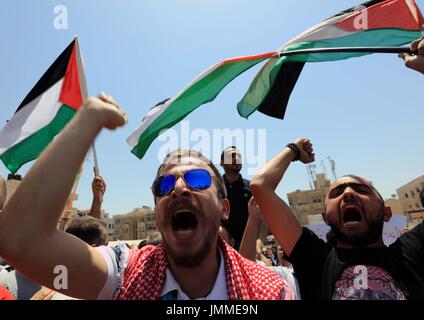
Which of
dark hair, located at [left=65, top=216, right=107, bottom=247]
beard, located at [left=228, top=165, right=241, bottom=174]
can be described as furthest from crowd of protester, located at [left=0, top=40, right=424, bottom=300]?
beard, located at [left=228, top=165, right=241, bottom=174]

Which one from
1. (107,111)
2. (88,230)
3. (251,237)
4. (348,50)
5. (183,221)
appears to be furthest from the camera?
(348,50)

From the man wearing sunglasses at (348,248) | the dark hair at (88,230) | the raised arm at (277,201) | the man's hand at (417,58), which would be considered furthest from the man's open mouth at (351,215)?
the dark hair at (88,230)

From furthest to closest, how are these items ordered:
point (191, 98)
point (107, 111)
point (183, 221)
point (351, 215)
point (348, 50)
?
point (191, 98), point (348, 50), point (351, 215), point (183, 221), point (107, 111)

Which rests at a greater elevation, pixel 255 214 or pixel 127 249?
pixel 255 214

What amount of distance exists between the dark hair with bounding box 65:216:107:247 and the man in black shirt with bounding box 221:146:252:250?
1.55 metres

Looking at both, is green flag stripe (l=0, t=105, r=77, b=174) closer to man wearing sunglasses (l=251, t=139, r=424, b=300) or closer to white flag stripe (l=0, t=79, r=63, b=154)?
white flag stripe (l=0, t=79, r=63, b=154)

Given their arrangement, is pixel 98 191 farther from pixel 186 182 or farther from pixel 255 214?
pixel 186 182

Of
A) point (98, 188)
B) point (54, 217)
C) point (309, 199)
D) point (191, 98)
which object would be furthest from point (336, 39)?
point (309, 199)

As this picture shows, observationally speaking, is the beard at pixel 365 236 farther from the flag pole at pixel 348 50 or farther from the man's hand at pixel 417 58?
the flag pole at pixel 348 50

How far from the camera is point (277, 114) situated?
4449 millimetres

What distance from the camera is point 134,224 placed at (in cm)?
10631

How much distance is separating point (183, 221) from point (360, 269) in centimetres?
121
